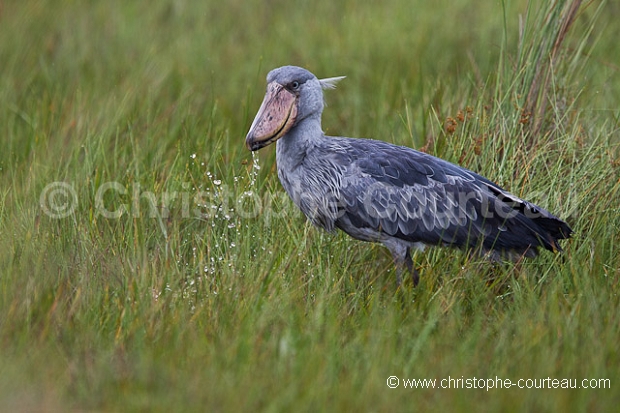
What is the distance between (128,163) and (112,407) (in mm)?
2343

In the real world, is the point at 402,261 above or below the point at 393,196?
below

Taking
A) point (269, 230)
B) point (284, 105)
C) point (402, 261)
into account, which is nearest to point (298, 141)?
point (284, 105)

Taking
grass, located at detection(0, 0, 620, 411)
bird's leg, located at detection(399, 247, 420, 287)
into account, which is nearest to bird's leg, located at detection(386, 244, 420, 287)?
bird's leg, located at detection(399, 247, 420, 287)

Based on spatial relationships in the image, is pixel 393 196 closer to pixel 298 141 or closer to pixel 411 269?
pixel 411 269

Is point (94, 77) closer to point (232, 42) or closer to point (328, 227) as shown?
point (232, 42)

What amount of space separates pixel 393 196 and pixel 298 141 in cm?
57

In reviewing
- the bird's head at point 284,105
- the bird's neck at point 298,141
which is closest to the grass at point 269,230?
the bird's neck at point 298,141

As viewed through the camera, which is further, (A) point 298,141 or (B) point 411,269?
(A) point 298,141

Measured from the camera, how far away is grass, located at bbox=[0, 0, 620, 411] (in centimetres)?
306

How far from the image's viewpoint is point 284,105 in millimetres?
4359

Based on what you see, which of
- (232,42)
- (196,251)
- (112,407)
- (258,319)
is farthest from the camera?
Result: (232,42)

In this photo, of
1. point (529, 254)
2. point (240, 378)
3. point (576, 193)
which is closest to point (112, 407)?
point (240, 378)

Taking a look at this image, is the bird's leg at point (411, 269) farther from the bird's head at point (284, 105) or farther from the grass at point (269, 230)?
Result: the bird's head at point (284, 105)

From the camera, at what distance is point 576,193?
14.7 feet
